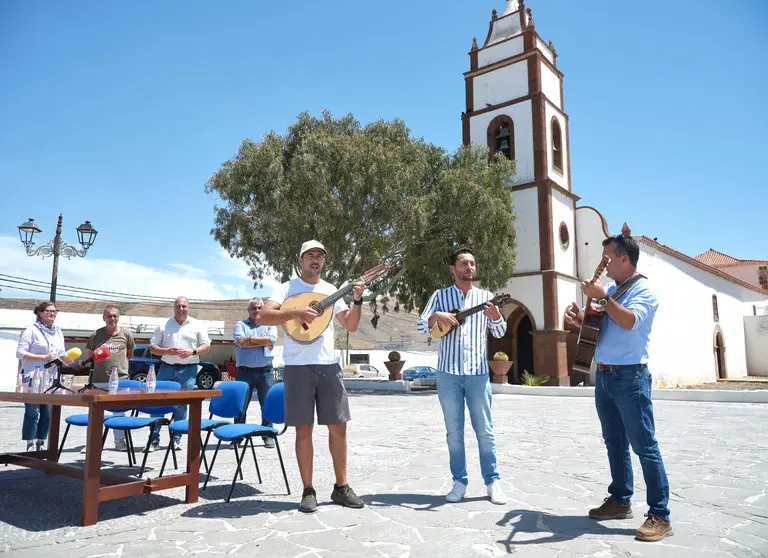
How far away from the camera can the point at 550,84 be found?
87.5 feet

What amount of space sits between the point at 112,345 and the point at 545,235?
1983cm

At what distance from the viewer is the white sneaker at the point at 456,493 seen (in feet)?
15.9

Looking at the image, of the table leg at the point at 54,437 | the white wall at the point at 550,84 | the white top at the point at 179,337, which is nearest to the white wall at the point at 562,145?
the white wall at the point at 550,84

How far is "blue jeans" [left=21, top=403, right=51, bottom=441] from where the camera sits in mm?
6845

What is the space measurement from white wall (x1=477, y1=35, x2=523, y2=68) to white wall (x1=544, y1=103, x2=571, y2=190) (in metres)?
3.07

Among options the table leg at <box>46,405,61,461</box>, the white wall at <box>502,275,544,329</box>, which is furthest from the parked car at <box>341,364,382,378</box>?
the table leg at <box>46,405,61,461</box>

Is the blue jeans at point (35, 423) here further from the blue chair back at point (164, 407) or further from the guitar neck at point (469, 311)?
the guitar neck at point (469, 311)

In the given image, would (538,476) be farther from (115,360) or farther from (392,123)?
(392,123)

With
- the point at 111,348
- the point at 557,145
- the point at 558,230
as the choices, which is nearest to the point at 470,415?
the point at 111,348

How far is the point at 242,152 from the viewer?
18.8 meters

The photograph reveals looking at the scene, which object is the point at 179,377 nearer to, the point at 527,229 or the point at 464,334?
the point at 464,334

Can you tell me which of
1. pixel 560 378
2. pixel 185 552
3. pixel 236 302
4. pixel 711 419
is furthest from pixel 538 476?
pixel 236 302

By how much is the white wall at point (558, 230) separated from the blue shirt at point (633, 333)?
20.9 m

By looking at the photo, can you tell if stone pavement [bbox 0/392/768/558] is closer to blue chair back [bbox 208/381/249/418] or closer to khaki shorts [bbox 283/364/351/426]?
blue chair back [bbox 208/381/249/418]
